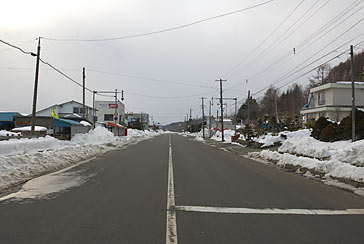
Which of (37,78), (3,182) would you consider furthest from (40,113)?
(3,182)

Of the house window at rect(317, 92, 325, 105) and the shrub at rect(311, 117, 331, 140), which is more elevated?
the house window at rect(317, 92, 325, 105)

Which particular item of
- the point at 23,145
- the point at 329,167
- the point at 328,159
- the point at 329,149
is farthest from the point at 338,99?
the point at 23,145

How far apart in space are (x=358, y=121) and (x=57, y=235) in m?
17.6

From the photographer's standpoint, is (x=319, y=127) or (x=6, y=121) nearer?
(x=319, y=127)

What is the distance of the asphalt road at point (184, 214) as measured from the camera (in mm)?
4496

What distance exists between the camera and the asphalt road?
177 inches

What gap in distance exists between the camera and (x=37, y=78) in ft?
71.1

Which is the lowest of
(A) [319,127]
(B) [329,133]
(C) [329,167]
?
(C) [329,167]

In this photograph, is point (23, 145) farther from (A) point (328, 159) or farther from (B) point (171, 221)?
(A) point (328, 159)

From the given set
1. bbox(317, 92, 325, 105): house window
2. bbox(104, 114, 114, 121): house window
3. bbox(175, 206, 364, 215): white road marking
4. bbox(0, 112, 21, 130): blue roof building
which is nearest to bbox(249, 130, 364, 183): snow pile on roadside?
bbox(175, 206, 364, 215): white road marking

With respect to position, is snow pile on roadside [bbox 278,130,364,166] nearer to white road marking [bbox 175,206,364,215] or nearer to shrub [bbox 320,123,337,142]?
shrub [bbox 320,123,337,142]

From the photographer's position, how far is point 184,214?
5.66 m

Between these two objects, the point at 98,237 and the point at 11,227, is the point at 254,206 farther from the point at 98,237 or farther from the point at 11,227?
the point at 11,227

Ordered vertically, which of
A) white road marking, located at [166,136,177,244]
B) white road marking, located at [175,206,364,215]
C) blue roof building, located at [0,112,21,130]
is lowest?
white road marking, located at [175,206,364,215]
